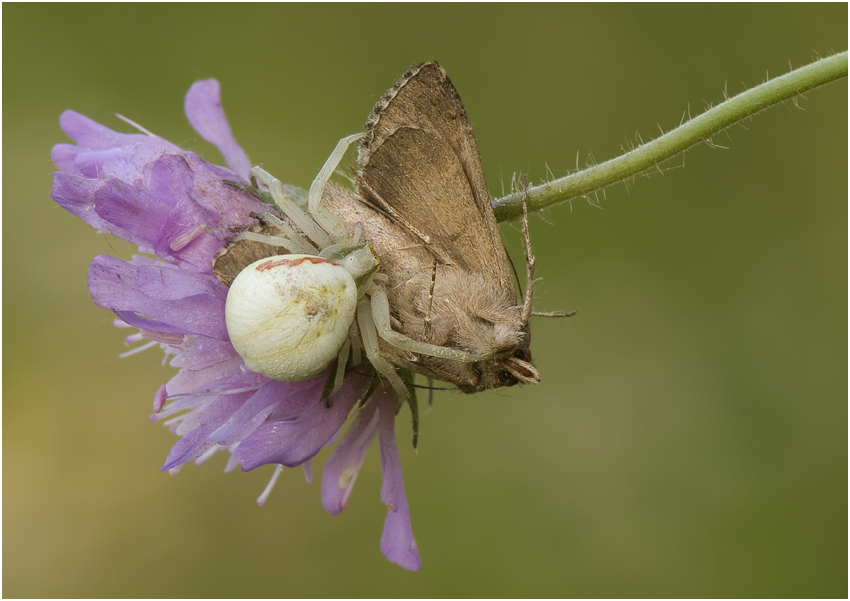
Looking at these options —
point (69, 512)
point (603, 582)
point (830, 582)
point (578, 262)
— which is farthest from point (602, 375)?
point (69, 512)

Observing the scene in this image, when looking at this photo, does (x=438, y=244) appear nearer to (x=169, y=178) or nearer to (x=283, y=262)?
(x=283, y=262)

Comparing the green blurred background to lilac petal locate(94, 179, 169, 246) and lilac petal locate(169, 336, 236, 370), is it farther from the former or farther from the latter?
lilac petal locate(94, 179, 169, 246)

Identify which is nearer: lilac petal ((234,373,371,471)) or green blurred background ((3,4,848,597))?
lilac petal ((234,373,371,471))

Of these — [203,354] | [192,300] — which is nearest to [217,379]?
[203,354]

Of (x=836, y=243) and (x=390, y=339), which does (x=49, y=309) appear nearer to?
(x=390, y=339)

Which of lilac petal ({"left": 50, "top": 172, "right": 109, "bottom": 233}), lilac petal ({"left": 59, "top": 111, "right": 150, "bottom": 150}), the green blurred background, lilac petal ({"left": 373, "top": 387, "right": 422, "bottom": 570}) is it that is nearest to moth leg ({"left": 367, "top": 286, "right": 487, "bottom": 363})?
lilac petal ({"left": 373, "top": 387, "right": 422, "bottom": 570})

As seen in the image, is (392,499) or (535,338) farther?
(535,338)
